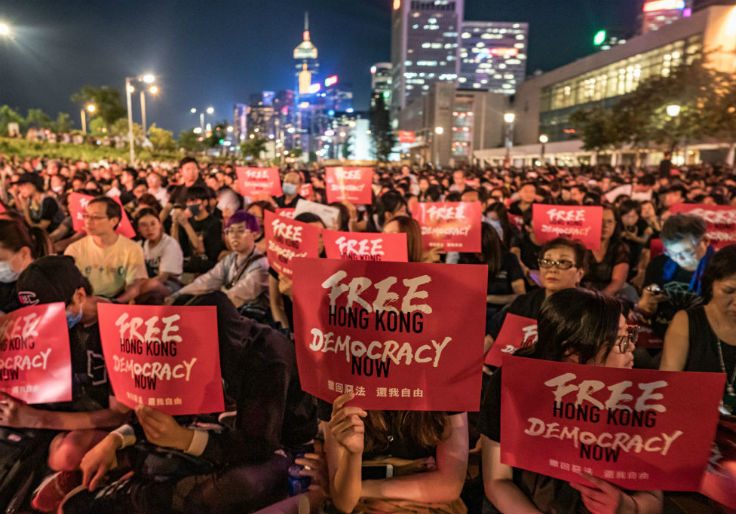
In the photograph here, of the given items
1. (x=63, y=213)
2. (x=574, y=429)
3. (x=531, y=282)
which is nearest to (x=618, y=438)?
(x=574, y=429)

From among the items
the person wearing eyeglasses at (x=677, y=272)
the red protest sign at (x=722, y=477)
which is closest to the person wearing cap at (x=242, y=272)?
the person wearing eyeglasses at (x=677, y=272)

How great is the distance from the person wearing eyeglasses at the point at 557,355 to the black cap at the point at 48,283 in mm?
2358

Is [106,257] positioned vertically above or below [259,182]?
below

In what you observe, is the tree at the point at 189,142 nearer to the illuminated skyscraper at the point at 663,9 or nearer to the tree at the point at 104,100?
the tree at the point at 104,100

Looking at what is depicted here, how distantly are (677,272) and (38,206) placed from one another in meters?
10.1

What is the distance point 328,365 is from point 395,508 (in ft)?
2.34

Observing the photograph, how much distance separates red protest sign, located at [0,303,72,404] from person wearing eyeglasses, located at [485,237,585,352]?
9.31ft

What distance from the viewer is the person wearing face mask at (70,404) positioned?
3.13 metres

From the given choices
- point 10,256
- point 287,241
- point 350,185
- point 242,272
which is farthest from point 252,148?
point 10,256

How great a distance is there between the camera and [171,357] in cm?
285

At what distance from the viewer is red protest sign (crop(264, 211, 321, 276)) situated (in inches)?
215

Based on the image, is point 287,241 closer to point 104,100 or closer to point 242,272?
point 242,272

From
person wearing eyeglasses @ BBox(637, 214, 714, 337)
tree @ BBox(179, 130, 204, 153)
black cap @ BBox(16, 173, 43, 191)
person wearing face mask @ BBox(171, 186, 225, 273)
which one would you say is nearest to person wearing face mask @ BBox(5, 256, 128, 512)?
person wearing eyeglasses @ BBox(637, 214, 714, 337)

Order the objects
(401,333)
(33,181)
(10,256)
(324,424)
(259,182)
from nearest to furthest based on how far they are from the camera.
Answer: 1. (401,333)
2. (324,424)
3. (10,256)
4. (33,181)
5. (259,182)
